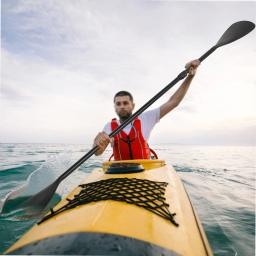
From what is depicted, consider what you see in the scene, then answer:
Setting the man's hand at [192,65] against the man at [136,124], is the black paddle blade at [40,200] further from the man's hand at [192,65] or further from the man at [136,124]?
the man's hand at [192,65]

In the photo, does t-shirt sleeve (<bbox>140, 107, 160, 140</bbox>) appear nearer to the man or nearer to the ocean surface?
the man

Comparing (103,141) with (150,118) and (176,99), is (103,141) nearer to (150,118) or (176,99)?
(150,118)

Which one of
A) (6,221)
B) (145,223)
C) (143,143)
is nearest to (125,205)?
(145,223)

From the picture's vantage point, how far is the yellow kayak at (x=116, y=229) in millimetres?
1021

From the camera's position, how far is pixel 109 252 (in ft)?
3.19

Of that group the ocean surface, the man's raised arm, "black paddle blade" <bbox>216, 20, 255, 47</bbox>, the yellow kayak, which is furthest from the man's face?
the yellow kayak

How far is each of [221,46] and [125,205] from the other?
3.03 meters

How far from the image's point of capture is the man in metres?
3.61

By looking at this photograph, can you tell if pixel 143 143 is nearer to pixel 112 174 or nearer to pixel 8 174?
pixel 112 174

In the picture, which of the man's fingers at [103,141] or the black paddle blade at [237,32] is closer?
the man's fingers at [103,141]

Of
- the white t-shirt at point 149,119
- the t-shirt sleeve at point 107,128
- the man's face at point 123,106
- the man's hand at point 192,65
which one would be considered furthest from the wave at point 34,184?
the man's hand at point 192,65

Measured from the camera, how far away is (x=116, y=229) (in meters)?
1.11

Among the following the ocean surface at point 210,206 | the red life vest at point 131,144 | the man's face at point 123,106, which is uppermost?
the man's face at point 123,106

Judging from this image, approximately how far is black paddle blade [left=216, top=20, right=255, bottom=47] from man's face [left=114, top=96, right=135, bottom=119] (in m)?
1.73
